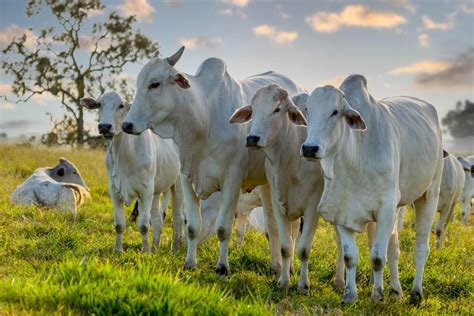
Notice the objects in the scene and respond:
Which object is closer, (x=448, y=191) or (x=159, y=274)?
→ (x=159, y=274)

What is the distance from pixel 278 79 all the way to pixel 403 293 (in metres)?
2.89

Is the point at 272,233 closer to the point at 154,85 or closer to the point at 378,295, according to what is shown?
the point at 378,295

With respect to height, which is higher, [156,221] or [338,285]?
[156,221]

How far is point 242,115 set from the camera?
6.57 m

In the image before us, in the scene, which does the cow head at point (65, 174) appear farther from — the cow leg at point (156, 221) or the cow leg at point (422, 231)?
the cow leg at point (422, 231)

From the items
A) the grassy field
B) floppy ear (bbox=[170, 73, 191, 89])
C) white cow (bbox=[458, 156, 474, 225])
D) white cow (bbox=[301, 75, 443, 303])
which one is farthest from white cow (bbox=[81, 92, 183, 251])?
white cow (bbox=[458, 156, 474, 225])

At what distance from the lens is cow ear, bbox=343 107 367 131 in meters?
5.81

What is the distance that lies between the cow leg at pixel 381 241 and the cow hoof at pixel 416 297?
82 centimetres

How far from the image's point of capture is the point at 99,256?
25.9 ft

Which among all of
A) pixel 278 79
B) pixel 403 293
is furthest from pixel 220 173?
pixel 403 293

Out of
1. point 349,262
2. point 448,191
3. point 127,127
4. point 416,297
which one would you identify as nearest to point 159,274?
point 349,262

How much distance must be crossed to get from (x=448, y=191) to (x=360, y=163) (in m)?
6.73

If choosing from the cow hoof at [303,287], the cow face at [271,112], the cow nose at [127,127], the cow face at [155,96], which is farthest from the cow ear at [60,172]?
the cow hoof at [303,287]

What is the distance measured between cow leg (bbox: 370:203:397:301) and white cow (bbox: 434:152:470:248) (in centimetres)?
546
